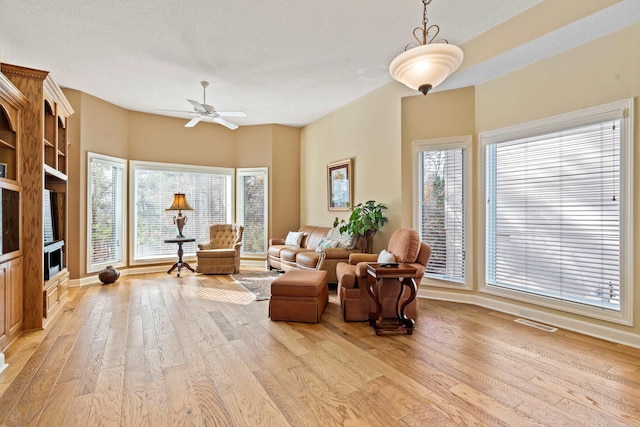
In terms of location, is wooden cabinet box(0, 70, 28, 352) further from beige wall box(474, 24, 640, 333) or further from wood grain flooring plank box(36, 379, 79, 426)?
beige wall box(474, 24, 640, 333)

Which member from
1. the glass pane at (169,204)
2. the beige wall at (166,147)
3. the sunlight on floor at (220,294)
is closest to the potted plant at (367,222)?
the sunlight on floor at (220,294)

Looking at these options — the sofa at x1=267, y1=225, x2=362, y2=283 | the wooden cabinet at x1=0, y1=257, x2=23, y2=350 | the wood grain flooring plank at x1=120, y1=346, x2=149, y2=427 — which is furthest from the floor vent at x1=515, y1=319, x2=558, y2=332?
the wooden cabinet at x1=0, y1=257, x2=23, y2=350

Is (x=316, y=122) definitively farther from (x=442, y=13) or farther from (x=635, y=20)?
(x=635, y=20)

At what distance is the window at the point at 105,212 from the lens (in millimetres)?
5184

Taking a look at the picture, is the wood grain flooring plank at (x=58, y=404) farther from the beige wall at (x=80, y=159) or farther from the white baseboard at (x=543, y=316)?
the white baseboard at (x=543, y=316)

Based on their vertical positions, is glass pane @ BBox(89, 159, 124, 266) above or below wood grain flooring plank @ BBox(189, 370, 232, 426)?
above

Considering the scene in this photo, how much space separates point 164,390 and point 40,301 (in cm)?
216

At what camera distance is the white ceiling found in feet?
9.44

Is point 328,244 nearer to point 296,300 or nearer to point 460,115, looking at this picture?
point 296,300

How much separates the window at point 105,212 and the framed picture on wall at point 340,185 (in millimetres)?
4025

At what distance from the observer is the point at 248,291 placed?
15.3 feet

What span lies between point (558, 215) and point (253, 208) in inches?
219

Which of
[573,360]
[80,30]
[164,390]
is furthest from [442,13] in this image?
[164,390]

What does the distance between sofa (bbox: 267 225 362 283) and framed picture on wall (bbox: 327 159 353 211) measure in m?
0.53
